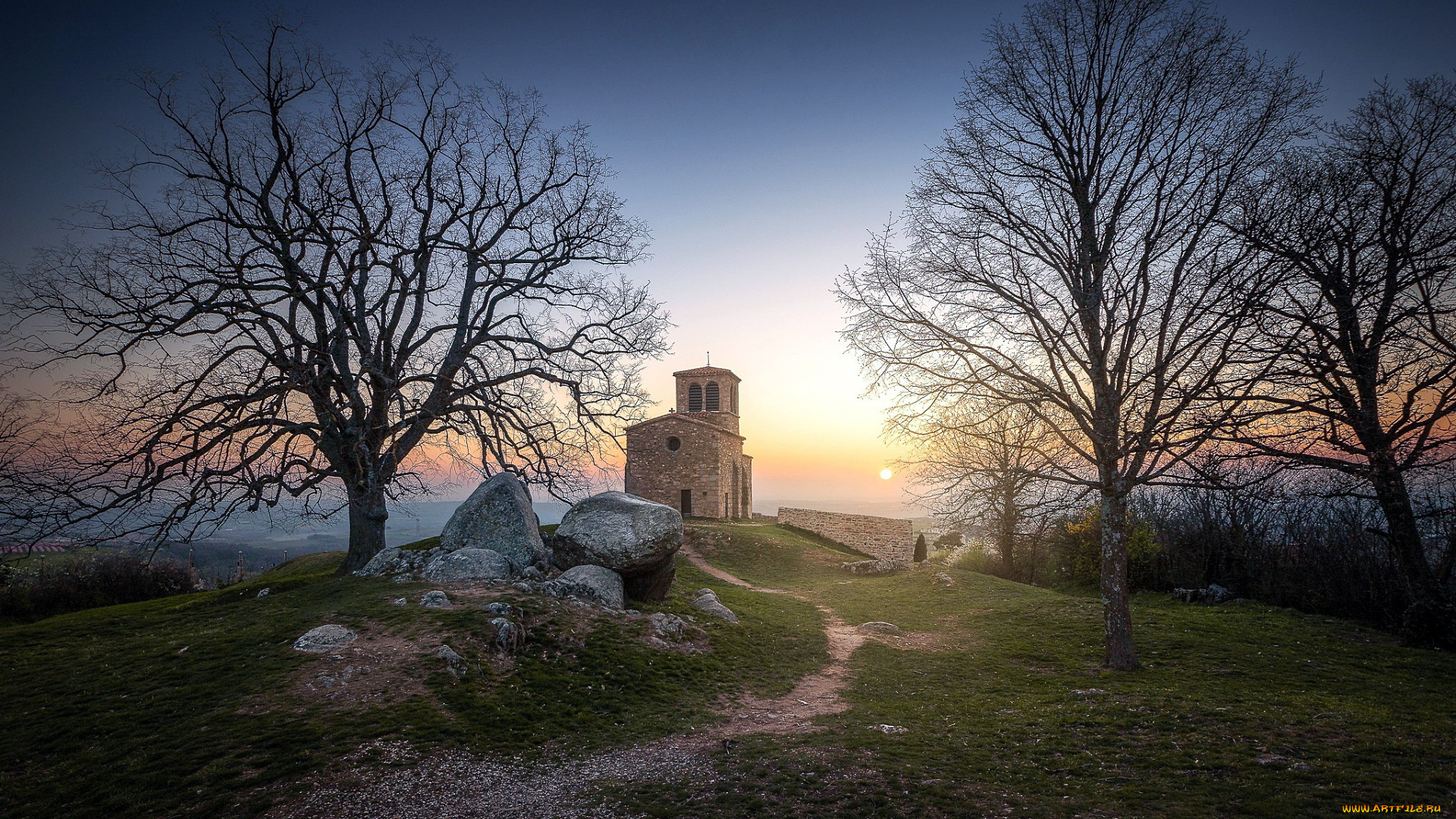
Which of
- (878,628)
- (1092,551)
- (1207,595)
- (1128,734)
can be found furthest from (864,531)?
(1128,734)

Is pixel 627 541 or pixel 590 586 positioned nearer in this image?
pixel 590 586

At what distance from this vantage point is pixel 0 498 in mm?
9961

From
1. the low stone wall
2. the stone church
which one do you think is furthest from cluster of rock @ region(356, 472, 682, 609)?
the stone church

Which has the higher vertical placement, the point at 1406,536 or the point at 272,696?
the point at 1406,536

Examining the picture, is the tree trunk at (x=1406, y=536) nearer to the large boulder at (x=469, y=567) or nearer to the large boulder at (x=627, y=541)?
the large boulder at (x=627, y=541)

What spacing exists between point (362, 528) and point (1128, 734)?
16.2 m

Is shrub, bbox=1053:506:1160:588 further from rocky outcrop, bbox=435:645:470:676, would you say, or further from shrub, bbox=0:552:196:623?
shrub, bbox=0:552:196:623

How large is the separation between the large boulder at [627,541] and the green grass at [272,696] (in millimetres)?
893

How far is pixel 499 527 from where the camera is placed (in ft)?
43.2

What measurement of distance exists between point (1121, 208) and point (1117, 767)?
9471 millimetres

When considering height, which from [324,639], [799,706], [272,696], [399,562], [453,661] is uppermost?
[399,562]

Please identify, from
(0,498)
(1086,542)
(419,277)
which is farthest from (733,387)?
(0,498)

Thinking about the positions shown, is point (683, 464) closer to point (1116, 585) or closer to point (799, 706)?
point (799, 706)

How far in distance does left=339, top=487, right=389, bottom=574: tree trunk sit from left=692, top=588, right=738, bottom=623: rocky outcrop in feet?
27.1
